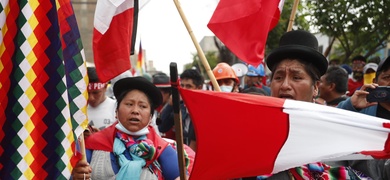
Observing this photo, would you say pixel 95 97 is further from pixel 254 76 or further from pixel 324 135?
pixel 324 135

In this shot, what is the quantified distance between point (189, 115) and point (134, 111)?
155 centimetres

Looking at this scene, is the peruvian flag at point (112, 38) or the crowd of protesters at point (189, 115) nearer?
the crowd of protesters at point (189, 115)

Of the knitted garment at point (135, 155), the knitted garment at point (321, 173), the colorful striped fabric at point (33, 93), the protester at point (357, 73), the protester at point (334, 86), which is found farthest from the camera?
the protester at point (357, 73)

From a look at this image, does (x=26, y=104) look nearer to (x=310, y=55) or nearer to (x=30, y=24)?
(x=30, y=24)

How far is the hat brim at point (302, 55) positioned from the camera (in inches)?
135

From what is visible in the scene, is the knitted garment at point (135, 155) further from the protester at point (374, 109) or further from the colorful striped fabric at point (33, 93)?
the protester at point (374, 109)

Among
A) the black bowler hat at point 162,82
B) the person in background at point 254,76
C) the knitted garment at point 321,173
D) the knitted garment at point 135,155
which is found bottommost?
the knitted garment at point 321,173

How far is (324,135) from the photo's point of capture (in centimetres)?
303

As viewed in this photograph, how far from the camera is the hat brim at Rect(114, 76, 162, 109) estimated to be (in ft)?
16.8

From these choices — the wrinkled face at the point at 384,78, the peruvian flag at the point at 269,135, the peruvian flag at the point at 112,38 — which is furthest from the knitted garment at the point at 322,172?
the peruvian flag at the point at 112,38

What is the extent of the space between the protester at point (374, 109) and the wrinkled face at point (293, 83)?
49 cm

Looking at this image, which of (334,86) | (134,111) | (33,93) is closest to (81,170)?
(33,93)

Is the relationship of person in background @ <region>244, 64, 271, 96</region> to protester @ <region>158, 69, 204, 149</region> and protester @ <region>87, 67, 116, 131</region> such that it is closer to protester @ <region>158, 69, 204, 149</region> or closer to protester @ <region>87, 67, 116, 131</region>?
protester @ <region>158, 69, 204, 149</region>

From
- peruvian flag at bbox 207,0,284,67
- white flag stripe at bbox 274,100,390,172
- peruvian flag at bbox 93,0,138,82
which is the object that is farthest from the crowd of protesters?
peruvian flag at bbox 93,0,138,82
